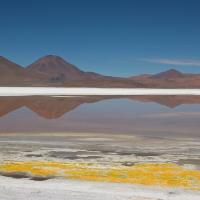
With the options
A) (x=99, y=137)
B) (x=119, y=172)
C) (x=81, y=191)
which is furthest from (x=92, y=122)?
(x=81, y=191)

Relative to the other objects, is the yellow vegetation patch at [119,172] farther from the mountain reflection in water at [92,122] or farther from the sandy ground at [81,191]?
the mountain reflection in water at [92,122]

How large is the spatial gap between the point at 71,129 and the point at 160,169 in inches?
418

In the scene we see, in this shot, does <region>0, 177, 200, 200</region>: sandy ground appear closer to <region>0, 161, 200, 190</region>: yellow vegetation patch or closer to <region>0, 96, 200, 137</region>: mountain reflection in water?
<region>0, 161, 200, 190</region>: yellow vegetation patch

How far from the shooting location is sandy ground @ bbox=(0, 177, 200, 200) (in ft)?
31.3

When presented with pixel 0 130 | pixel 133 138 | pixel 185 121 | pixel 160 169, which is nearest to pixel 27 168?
pixel 160 169

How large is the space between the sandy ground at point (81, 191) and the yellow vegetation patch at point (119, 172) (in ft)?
1.73

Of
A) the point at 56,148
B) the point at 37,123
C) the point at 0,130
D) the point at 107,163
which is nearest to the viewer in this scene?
the point at 107,163

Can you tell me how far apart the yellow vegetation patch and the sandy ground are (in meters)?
0.53

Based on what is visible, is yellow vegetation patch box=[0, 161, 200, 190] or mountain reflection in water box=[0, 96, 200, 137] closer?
yellow vegetation patch box=[0, 161, 200, 190]

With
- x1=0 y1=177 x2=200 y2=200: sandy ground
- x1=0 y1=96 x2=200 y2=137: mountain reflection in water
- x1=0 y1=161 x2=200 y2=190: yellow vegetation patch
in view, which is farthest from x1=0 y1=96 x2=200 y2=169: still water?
x1=0 y1=177 x2=200 y2=200: sandy ground

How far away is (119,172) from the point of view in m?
11.9

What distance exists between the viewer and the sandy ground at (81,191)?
9555 millimetres

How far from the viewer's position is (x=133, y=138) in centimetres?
1928

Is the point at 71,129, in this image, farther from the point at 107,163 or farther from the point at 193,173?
the point at 193,173
